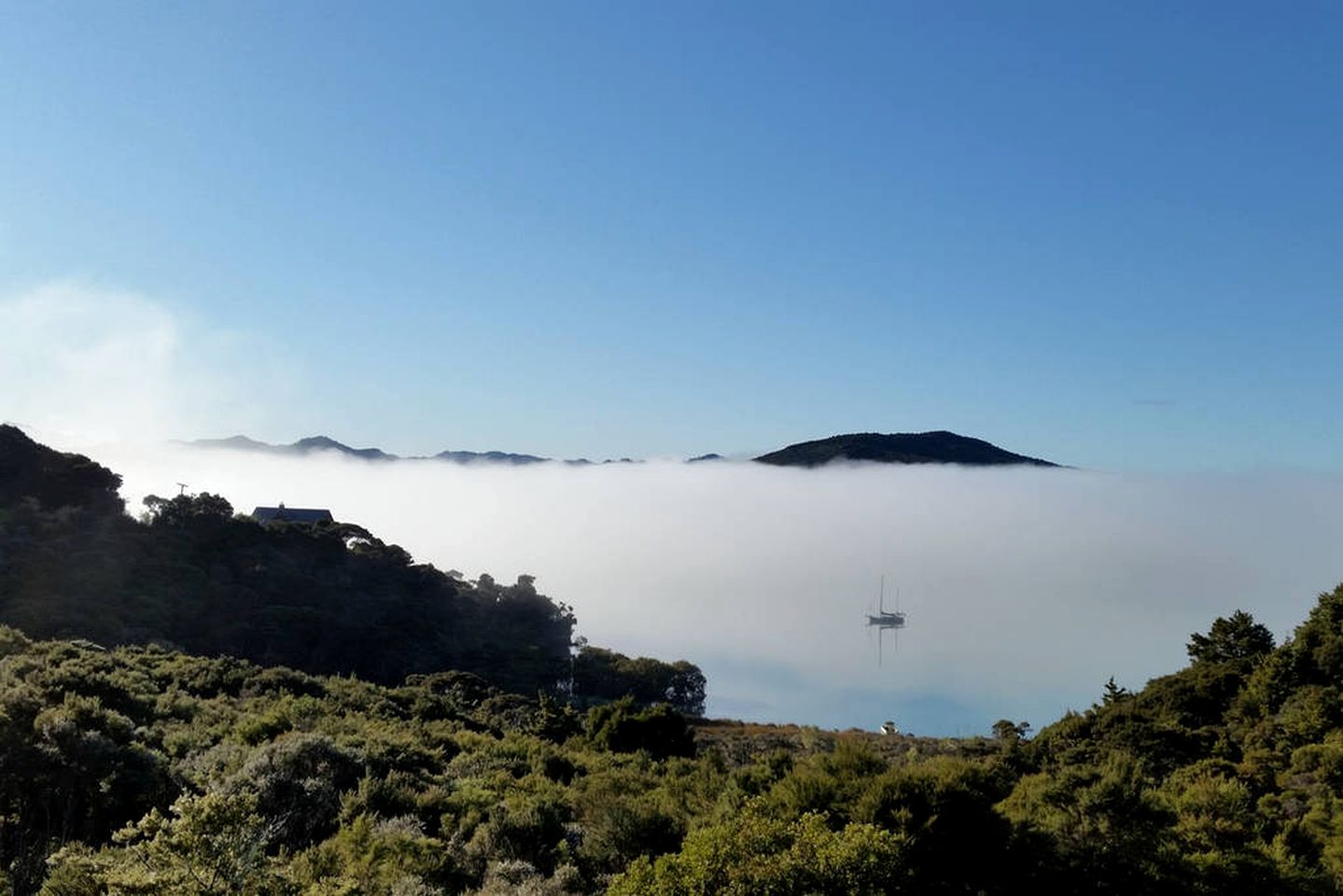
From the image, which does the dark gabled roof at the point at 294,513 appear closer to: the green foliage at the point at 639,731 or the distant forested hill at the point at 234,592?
the distant forested hill at the point at 234,592

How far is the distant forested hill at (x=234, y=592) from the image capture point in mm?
49031

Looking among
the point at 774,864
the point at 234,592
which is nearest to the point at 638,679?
the point at 234,592

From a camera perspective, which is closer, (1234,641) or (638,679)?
(1234,641)

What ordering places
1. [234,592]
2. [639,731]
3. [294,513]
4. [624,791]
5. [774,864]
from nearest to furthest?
[774,864] < [624,791] < [639,731] < [234,592] < [294,513]

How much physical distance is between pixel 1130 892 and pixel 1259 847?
314cm

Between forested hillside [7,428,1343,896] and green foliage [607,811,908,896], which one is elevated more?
green foliage [607,811,908,896]

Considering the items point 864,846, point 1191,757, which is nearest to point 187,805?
point 864,846

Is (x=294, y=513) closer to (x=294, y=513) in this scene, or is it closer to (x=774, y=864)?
(x=294, y=513)

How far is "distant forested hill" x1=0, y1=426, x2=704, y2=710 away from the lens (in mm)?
49031

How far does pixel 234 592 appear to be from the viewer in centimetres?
5938

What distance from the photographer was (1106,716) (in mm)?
28406

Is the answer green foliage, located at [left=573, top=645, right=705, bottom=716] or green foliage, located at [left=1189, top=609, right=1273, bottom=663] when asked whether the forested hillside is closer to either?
green foliage, located at [left=1189, top=609, right=1273, bottom=663]

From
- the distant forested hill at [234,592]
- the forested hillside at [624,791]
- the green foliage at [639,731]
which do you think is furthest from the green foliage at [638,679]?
the green foliage at [639,731]

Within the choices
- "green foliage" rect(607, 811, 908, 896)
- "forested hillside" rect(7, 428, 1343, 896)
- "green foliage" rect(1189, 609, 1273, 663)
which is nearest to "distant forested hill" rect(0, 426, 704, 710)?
"forested hillside" rect(7, 428, 1343, 896)
